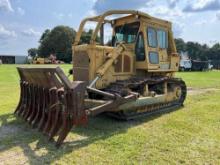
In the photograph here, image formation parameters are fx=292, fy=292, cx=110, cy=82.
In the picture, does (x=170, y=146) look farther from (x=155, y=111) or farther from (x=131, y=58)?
(x=131, y=58)

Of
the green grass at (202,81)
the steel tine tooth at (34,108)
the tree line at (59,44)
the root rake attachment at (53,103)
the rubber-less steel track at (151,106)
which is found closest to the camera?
the root rake attachment at (53,103)

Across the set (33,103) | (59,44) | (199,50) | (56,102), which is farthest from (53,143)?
(199,50)

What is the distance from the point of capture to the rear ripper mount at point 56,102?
5.66 m

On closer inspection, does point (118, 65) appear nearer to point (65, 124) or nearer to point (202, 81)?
point (65, 124)

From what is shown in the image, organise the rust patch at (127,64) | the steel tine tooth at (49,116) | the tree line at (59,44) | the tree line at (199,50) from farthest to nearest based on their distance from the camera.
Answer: the tree line at (199,50), the tree line at (59,44), the rust patch at (127,64), the steel tine tooth at (49,116)

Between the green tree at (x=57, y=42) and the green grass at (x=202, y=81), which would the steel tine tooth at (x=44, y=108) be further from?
the green tree at (x=57, y=42)

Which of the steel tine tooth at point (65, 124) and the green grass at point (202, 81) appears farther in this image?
the green grass at point (202, 81)

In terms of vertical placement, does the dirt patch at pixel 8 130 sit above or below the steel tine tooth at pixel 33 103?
below

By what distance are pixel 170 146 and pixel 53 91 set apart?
2.65m

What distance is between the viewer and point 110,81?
826cm

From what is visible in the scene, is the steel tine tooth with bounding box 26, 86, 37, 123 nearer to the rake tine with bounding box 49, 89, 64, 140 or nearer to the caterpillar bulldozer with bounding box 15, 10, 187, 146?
the caterpillar bulldozer with bounding box 15, 10, 187, 146

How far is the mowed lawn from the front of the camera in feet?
16.6

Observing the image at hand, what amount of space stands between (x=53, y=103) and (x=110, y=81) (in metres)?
2.36

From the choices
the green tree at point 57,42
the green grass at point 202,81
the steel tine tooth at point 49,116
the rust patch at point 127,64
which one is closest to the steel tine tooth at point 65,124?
the steel tine tooth at point 49,116
